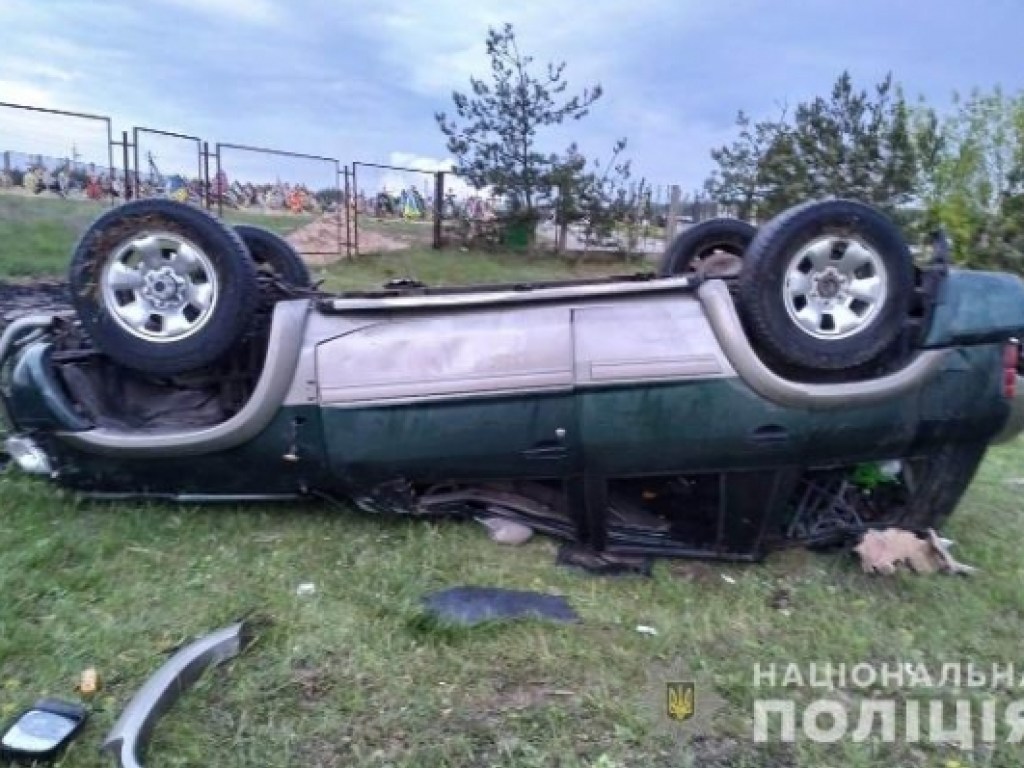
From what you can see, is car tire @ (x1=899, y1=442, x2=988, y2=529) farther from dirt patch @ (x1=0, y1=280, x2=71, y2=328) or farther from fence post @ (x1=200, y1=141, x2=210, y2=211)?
fence post @ (x1=200, y1=141, x2=210, y2=211)

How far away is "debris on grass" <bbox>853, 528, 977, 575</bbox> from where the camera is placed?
3.45 m

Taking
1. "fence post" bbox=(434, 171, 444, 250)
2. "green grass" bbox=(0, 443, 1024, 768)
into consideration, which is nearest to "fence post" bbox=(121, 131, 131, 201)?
"fence post" bbox=(434, 171, 444, 250)

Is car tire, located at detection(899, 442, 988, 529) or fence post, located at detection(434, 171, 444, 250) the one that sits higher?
fence post, located at detection(434, 171, 444, 250)

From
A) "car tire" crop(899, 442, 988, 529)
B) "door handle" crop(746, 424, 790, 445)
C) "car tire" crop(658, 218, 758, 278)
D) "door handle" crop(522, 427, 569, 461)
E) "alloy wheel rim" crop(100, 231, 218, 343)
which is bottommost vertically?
"car tire" crop(899, 442, 988, 529)

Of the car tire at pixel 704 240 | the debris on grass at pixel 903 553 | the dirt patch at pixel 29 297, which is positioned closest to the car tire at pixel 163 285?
the car tire at pixel 704 240

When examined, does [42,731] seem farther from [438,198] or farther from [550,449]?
[438,198]

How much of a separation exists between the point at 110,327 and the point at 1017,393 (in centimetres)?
356

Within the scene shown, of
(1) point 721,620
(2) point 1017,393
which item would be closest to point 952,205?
(2) point 1017,393

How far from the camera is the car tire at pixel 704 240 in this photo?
5055mm

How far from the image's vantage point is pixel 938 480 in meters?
3.57

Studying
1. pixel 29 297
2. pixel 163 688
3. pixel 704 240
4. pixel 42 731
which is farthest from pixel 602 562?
pixel 29 297

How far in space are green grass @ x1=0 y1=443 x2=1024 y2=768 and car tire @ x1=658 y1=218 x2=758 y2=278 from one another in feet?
6.47

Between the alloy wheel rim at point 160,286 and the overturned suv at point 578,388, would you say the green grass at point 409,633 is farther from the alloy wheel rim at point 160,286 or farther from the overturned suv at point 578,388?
the alloy wheel rim at point 160,286

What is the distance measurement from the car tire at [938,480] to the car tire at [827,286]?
512 millimetres
